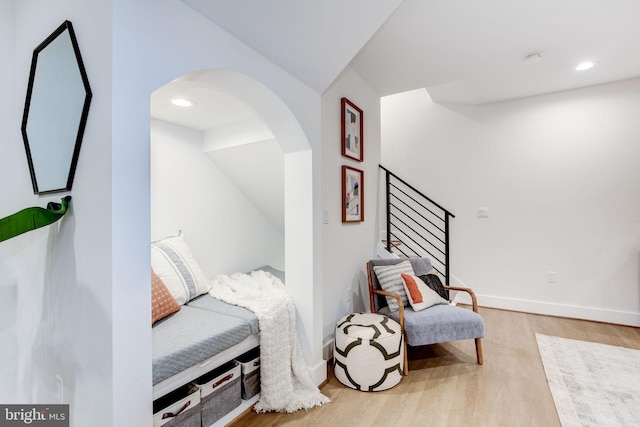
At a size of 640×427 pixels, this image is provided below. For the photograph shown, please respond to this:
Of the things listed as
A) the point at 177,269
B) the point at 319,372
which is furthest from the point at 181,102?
the point at 319,372

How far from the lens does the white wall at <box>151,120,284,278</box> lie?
7.66 feet

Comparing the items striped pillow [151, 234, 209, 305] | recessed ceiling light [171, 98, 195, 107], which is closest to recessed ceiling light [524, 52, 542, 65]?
recessed ceiling light [171, 98, 195, 107]

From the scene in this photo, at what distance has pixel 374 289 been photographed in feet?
8.40

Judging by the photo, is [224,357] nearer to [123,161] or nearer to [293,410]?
[293,410]

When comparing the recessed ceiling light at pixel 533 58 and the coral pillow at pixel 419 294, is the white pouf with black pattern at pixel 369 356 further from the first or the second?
the recessed ceiling light at pixel 533 58

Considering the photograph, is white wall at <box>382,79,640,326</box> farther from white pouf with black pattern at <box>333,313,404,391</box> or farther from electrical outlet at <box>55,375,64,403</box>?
electrical outlet at <box>55,375,64,403</box>

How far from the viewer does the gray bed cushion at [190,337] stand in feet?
4.32

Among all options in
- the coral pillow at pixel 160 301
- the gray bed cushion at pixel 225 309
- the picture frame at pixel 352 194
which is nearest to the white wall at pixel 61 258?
the coral pillow at pixel 160 301

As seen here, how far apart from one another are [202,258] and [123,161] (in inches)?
69.2

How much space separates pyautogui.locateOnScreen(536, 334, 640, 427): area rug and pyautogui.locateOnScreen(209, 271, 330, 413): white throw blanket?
1.49 m

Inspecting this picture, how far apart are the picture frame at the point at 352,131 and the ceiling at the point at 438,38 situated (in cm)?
38

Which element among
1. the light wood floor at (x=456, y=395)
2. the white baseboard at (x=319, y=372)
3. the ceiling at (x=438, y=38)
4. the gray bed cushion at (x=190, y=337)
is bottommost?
the light wood floor at (x=456, y=395)

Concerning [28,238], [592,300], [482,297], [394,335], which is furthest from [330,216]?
[592,300]

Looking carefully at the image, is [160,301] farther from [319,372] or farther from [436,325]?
[436,325]
